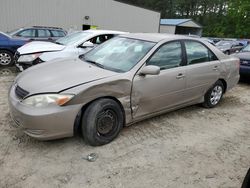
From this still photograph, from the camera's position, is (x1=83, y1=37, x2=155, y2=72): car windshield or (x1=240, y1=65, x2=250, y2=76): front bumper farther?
(x1=240, y1=65, x2=250, y2=76): front bumper

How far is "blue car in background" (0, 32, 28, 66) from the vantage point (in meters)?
8.27

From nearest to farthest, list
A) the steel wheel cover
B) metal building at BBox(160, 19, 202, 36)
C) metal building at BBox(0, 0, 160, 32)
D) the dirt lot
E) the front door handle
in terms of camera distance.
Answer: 1. the dirt lot
2. the front door handle
3. the steel wheel cover
4. metal building at BBox(0, 0, 160, 32)
5. metal building at BBox(160, 19, 202, 36)

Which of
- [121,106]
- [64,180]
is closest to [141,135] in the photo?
[121,106]

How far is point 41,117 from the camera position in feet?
9.55

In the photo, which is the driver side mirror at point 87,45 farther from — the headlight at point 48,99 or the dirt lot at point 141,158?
the headlight at point 48,99

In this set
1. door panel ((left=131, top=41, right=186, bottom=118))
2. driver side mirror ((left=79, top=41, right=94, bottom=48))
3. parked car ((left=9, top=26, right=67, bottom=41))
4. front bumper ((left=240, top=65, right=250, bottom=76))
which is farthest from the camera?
parked car ((left=9, top=26, right=67, bottom=41))

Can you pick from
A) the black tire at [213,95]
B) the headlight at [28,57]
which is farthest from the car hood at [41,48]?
the black tire at [213,95]

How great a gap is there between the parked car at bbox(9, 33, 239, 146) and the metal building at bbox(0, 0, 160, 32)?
14.5 metres

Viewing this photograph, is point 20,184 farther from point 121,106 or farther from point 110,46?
point 110,46

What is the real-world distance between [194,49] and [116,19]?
18.5 metres

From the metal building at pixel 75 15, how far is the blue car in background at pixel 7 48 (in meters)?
9.01

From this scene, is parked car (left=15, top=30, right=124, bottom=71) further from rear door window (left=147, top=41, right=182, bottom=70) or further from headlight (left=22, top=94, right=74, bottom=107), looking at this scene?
headlight (left=22, top=94, right=74, bottom=107)

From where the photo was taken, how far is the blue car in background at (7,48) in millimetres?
8266

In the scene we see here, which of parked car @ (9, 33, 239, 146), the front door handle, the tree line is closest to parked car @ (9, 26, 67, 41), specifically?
parked car @ (9, 33, 239, 146)
